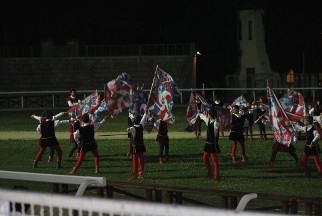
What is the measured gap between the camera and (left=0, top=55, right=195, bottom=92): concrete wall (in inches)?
1826

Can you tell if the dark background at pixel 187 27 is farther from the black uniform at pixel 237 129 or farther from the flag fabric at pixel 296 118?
the flag fabric at pixel 296 118

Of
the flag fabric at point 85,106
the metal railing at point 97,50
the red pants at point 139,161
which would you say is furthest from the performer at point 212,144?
the metal railing at point 97,50

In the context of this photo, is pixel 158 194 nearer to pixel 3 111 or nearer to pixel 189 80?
pixel 3 111

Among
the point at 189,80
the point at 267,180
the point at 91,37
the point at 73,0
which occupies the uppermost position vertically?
the point at 73,0

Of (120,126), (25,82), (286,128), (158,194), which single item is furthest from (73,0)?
(158,194)

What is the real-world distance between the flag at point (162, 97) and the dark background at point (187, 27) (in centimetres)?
3607

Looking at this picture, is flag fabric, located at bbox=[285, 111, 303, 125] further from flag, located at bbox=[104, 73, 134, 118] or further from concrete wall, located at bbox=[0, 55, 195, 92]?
concrete wall, located at bbox=[0, 55, 195, 92]

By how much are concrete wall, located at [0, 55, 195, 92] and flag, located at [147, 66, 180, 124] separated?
1242 inches

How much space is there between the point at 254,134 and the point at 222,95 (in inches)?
752

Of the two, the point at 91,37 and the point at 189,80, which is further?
the point at 91,37

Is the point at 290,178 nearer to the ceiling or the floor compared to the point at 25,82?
nearer to the floor

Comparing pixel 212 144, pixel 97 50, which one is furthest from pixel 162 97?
pixel 97 50

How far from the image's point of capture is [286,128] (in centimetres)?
1326

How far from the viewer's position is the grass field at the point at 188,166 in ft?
41.1
